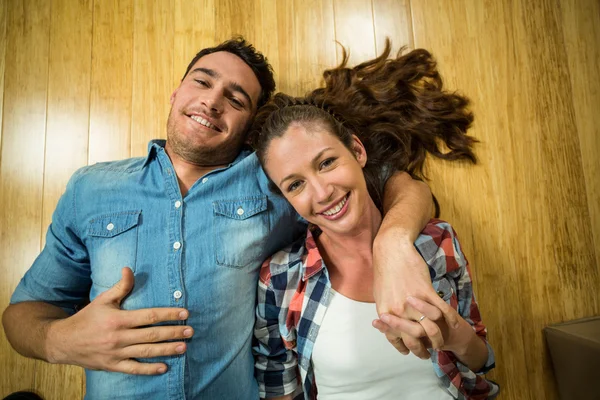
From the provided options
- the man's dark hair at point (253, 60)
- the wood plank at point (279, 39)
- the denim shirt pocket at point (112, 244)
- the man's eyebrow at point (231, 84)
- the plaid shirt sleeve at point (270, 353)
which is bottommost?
the plaid shirt sleeve at point (270, 353)

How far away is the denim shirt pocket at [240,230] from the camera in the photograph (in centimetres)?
102

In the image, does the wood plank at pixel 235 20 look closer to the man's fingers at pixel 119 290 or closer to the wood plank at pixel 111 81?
the wood plank at pixel 111 81

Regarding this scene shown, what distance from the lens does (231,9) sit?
1.42 meters

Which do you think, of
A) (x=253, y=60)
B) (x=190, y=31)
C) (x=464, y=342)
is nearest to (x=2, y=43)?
(x=190, y=31)

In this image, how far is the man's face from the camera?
3.69 feet

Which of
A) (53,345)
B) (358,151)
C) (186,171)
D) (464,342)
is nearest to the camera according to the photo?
(464,342)

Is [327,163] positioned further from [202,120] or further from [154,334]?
[154,334]

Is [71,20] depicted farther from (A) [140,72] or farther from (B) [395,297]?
(B) [395,297]

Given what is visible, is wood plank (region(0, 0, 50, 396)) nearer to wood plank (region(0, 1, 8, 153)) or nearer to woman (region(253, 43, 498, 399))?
wood plank (region(0, 1, 8, 153))

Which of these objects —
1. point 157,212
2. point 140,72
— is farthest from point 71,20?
point 157,212

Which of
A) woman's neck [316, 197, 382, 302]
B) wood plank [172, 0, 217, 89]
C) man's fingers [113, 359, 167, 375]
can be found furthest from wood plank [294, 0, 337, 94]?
man's fingers [113, 359, 167, 375]

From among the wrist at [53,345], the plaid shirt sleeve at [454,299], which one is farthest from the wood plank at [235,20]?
the wrist at [53,345]

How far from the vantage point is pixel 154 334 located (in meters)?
0.90

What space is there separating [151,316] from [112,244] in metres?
0.27
